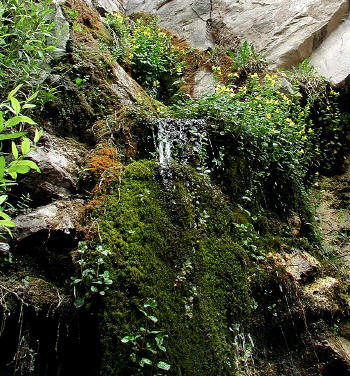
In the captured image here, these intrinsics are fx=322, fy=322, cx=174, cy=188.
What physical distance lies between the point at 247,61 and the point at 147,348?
617 centimetres

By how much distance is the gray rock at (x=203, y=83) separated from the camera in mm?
6603

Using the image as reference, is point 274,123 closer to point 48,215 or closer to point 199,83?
point 199,83

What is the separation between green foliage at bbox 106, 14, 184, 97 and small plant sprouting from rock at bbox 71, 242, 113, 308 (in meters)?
4.17

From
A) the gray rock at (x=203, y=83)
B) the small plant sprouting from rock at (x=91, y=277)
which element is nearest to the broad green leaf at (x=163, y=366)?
the small plant sprouting from rock at (x=91, y=277)

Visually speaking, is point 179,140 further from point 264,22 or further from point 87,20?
point 264,22

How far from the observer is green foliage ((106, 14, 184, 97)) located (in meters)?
6.23

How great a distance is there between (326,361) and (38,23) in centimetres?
474

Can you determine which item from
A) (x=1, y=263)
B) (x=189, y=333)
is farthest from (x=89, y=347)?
(x=1, y=263)

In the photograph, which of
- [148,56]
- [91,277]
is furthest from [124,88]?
[91,277]

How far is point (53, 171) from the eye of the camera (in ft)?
10.5

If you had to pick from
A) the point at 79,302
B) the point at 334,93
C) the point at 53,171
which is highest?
the point at 334,93

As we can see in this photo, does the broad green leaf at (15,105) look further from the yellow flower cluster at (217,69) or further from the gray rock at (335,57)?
the gray rock at (335,57)

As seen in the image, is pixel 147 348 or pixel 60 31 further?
pixel 60 31

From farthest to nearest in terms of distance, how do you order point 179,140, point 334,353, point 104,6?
point 104,6, point 179,140, point 334,353
